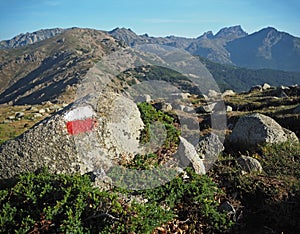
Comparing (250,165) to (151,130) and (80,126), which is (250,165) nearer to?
(151,130)

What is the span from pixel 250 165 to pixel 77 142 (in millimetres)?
6078

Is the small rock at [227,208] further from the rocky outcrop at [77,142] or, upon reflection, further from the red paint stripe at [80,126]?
the red paint stripe at [80,126]

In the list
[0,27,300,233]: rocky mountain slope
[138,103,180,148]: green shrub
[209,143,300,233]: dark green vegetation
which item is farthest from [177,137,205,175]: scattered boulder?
[138,103,180,148]: green shrub

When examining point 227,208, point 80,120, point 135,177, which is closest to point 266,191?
point 227,208

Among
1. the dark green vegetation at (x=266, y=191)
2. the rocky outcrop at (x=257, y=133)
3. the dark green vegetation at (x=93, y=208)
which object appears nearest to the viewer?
the dark green vegetation at (x=93, y=208)

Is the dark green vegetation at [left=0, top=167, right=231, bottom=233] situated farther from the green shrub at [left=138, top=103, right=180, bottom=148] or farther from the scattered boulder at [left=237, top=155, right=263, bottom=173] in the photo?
the green shrub at [left=138, top=103, right=180, bottom=148]

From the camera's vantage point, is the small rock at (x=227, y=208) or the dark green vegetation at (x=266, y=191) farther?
the small rock at (x=227, y=208)

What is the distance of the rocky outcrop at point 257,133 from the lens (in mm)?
12766

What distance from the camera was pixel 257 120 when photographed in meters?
13.4

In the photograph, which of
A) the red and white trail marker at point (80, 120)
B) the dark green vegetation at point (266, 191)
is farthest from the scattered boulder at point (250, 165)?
the red and white trail marker at point (80, 120)

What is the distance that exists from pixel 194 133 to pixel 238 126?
6.99 feet

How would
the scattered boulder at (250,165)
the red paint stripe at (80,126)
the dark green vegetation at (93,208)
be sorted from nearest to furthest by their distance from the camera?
1. the dark green vegetation at (93,208)
2. the red paint stripe at (80,126)
3. the scattered boulder at (250,165)

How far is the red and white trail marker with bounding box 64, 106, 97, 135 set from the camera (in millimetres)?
9698

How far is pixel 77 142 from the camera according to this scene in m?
9.52
